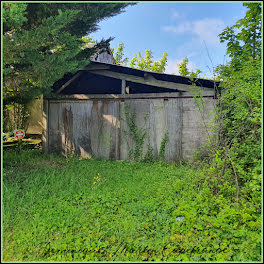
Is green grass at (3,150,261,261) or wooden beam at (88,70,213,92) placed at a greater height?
wooden beam at (88,70,213,92)

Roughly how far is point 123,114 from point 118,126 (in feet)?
1.33

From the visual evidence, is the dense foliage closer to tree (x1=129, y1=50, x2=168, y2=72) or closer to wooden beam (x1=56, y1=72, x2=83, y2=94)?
wooden beam (x1=56, y1=72, x2=83, y2=94)

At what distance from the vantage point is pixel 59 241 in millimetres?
2545

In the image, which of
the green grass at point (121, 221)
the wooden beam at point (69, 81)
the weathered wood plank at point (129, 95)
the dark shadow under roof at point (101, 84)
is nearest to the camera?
the green grass at point (121, 221)

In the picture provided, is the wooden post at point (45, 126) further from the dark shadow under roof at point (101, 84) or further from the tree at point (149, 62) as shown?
the tree at point (149, 62)

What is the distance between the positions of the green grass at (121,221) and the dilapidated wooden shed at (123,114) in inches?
62.9

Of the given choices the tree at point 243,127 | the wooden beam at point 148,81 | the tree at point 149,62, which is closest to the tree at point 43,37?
the wooden beam at point 148,81

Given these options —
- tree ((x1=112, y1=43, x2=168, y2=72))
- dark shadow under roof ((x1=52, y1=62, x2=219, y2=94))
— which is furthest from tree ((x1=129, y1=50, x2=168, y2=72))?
dark shadow under roof ((x1=52, y1=62, x2=219, y2=94))

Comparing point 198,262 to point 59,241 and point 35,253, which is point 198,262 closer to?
point 59,241

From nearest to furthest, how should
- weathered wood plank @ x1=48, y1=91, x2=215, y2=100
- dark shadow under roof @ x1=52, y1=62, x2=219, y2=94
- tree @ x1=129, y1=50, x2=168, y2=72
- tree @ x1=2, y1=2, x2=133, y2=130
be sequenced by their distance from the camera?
tree @ x1=2, y1=2, x2=133, y2=130, weathered wood plank @ x1=48, y1=91, x2=215, y2=100, dark shadow under roof @ x1=52, y1=62, x2=219, y2=94, tree @ x1=129, y1=50, x2=168, y2=72

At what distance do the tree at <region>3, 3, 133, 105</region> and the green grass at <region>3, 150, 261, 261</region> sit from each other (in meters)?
2.22

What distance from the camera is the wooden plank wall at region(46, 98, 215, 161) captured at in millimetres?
5797

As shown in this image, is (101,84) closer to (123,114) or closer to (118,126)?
(123,114)

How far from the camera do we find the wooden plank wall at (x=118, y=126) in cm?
580
